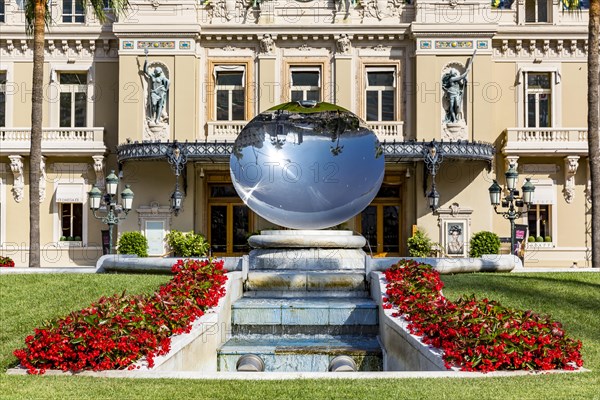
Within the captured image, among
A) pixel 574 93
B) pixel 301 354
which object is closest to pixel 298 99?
pixel 574 93

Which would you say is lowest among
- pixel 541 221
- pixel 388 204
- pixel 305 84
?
pixel 541 221

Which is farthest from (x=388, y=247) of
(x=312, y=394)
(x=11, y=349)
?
(x=312, y=394)

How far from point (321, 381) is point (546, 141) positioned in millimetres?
26726

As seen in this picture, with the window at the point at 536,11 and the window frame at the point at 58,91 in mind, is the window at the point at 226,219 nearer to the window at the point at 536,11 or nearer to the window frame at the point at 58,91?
the window frame at the point at 58,91

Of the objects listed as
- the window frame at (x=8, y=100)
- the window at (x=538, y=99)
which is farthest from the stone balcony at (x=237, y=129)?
the window frame at (x=8, y=100)

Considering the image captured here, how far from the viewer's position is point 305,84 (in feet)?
110

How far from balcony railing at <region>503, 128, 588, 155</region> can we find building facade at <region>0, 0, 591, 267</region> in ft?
0.20

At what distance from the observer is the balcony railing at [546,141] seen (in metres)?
32.3

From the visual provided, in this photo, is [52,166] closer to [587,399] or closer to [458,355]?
[458,355]

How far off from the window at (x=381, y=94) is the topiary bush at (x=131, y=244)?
37.1ft

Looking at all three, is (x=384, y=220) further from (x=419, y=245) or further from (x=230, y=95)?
(x=230, y=95)

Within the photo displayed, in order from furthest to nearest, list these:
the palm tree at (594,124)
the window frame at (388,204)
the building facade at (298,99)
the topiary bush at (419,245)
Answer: the window frame at (388,204) < the building facade at (298,99) < the topiary bush at (419,245) < the palm tree at (594,124)

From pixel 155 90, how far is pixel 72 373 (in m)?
24.3

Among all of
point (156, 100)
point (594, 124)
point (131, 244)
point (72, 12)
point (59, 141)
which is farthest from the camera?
point (72, 12)
